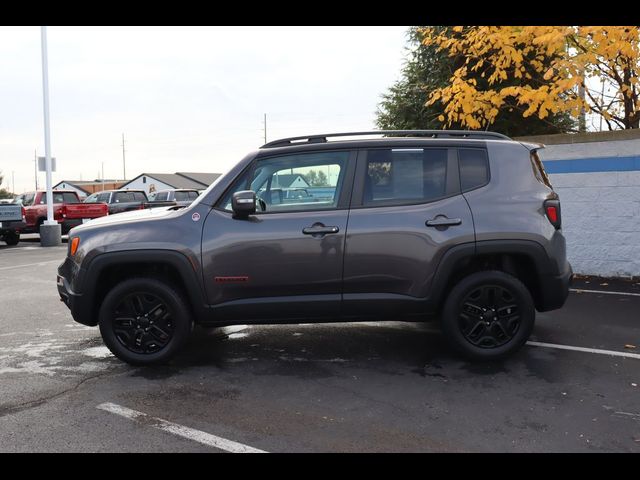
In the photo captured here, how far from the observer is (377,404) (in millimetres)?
4008

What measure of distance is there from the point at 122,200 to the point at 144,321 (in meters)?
18.1

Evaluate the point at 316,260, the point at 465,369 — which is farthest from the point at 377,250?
the point at 465,369

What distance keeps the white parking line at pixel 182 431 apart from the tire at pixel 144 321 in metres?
0.78

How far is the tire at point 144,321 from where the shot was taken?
4.72m

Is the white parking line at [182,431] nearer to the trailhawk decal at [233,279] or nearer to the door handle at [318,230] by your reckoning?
the trailhawk decal at [233,279]

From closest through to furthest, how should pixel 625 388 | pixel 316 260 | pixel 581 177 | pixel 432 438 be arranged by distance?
pixel 432 438 < pixel 625 388 < pixel 316 260 < pixel 581 177

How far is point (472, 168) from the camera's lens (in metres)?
4.89

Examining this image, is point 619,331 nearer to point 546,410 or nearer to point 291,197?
point 546,410

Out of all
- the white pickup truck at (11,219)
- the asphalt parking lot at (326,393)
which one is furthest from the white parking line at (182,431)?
the white pickup truck at (11,219)

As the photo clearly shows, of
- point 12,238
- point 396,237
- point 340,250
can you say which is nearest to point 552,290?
point 396,237

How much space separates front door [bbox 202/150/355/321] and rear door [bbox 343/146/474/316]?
0.41 feet

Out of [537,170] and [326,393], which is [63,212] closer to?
[326,393]

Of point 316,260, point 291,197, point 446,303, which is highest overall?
point 291,197

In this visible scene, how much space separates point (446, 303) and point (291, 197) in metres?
1.60
